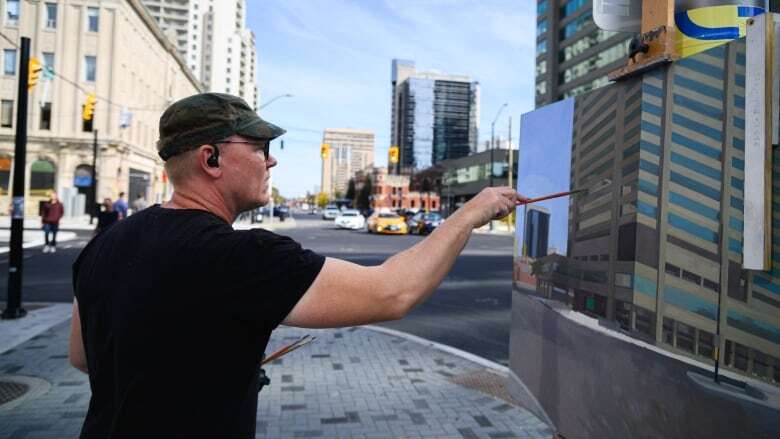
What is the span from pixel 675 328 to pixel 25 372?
566 cm

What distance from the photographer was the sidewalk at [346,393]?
3.89 m

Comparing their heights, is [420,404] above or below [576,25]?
below

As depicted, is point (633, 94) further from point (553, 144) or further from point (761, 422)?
point (761, 422)

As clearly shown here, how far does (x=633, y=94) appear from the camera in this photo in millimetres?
1803

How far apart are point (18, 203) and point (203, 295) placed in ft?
26.0

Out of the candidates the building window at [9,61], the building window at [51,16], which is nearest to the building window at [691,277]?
the building window at [51,16]

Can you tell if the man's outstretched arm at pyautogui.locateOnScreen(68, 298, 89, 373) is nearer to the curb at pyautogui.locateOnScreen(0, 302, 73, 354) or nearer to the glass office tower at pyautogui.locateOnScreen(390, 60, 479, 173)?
the curb at pyautogui.locateOnScreen(0, 302, 73, 354)

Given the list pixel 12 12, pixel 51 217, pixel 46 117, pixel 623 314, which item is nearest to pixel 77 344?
pixel 623 314

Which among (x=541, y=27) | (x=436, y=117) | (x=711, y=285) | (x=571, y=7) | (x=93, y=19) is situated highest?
(x=541, y=27)

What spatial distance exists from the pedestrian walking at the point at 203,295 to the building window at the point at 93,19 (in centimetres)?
4664

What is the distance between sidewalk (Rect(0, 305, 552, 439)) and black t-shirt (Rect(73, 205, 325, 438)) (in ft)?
8.56

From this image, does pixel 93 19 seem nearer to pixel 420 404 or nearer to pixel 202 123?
pixel 420 404

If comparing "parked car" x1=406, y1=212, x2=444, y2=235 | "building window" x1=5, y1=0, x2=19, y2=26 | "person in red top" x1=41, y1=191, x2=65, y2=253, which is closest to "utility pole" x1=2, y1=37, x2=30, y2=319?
"person in red top" x1=41, y1=191, x2=65, y2=253

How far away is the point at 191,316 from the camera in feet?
4.37
